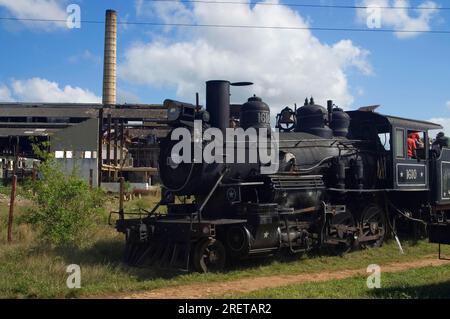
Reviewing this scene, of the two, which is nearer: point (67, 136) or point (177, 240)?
point (177, 240)

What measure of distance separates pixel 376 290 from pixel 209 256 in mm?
3102

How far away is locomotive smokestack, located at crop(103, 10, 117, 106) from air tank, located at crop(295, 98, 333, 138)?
36155 mm

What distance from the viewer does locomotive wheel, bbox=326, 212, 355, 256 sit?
11.9 m

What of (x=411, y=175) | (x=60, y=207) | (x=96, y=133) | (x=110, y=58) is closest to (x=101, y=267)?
(x=60, y=207)

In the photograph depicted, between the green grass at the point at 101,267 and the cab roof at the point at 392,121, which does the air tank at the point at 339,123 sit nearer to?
the cab roof at the point at 392,121

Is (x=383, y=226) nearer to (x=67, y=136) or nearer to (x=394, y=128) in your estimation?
(x=394, y=128)

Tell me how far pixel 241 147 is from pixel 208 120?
2.86ft

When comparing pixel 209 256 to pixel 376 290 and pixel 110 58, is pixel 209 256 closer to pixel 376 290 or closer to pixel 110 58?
pixel 376 290

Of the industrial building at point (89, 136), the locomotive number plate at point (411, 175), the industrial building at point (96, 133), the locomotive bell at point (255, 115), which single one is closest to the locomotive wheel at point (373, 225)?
the locomotive number plate at point (411, 175)

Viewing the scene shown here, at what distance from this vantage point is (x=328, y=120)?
13.7m

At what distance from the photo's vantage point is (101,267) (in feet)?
→ 30.1
